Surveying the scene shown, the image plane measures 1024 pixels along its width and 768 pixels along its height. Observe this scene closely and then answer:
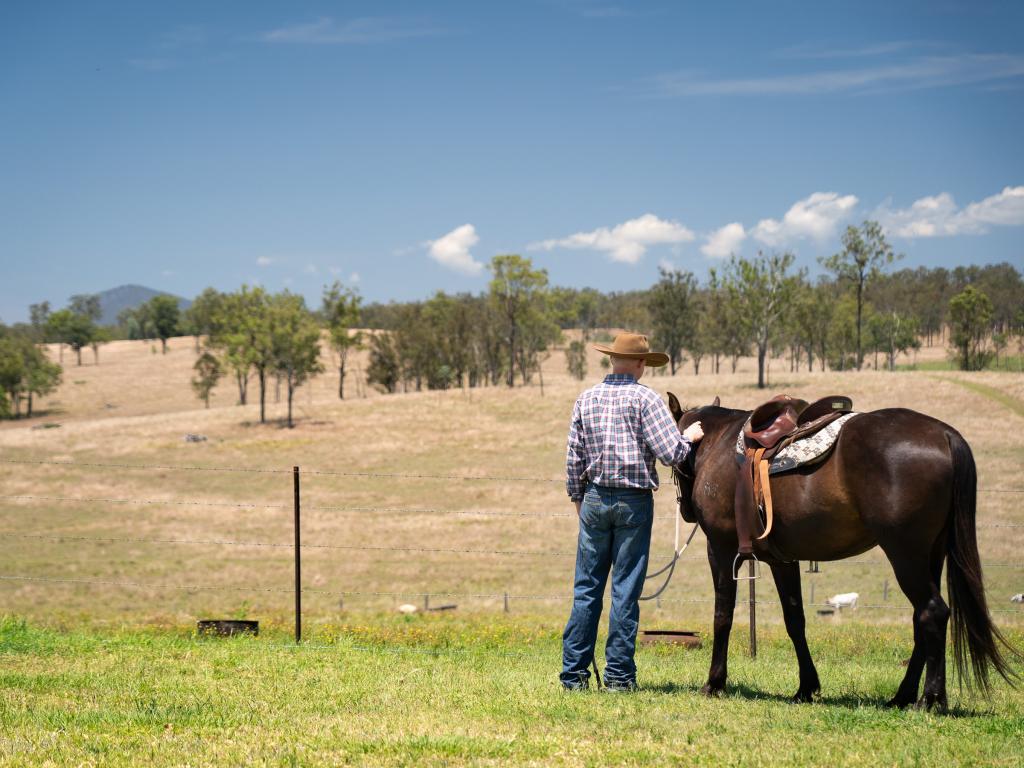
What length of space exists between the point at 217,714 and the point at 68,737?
3.08 feet

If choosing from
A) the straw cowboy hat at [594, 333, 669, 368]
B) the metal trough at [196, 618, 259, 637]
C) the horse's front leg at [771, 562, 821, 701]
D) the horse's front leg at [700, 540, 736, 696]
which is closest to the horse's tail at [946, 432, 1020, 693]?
the horse's front leg at [771, 562, 821, 701]

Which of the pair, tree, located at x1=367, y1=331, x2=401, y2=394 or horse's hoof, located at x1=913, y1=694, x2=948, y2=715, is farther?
tree, located at x1=367, y1=331, x2=401, y2=394

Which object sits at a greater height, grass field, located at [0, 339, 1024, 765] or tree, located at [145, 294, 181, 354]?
tree, located at [145, 294, 181, 354]

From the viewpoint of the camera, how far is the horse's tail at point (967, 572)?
605 cm

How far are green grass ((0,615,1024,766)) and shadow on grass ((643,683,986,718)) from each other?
0.09 ft

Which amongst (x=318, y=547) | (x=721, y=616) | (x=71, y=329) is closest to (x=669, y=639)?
(x=721, y=616)

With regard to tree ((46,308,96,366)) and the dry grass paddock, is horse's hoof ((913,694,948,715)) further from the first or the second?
tree ((46,308,96,366))

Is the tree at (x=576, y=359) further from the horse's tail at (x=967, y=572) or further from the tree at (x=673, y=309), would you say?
the horse's tail at (x=967, y=572)

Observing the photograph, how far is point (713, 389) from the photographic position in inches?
2520

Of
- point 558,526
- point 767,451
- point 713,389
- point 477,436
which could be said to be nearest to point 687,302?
point 713,389

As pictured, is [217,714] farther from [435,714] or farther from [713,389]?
[713,389]

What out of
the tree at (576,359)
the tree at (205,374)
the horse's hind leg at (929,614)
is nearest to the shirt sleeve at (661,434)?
the horse's hind leg at (929,614)

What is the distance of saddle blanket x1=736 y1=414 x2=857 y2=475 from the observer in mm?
6469

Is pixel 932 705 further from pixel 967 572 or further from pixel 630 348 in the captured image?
pixel 630 348
